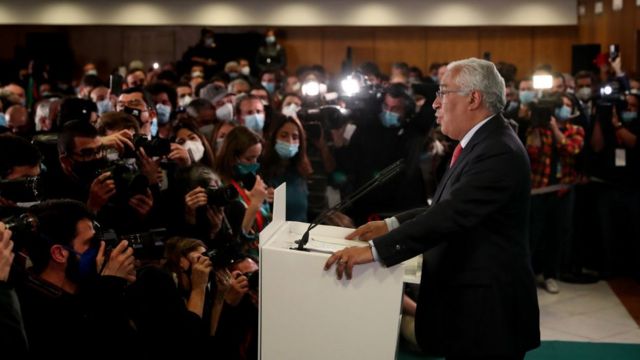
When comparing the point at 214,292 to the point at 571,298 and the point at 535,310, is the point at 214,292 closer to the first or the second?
the point at 535,310

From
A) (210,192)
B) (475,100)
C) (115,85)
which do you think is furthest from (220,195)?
(115,85)

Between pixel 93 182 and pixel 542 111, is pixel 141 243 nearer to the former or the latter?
pixel 93 182

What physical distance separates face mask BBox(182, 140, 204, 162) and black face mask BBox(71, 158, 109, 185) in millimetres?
954

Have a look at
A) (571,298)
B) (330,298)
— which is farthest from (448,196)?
(571,298)

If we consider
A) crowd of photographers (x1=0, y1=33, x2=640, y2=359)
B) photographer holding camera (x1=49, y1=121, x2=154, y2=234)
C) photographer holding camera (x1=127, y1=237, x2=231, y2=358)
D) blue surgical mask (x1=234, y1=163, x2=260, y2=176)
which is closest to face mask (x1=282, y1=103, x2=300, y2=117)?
crowd of photographers (x1=0, y1=33, x2=640, y2=359)

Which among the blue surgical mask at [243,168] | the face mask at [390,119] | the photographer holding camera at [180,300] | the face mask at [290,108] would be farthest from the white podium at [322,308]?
the face mask at [290,108]

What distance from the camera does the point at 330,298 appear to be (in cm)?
218

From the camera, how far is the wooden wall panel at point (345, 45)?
1374 centimetres

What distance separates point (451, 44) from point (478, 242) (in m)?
11.7

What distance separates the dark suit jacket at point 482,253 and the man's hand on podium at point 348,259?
0.41ft

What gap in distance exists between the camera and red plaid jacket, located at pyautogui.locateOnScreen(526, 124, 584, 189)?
5395 millimetres

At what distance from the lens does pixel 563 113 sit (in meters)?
5.61

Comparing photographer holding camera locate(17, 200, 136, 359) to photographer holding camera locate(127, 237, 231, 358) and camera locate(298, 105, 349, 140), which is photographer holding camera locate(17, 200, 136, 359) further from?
camera locate(298, 105, 349, 140)

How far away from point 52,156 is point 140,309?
1350mm
